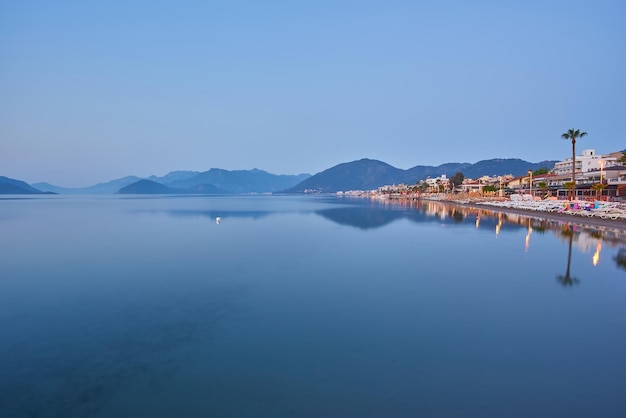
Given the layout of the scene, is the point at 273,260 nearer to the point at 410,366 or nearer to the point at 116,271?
the point at 116,271

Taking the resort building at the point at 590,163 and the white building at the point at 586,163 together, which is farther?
the white building at the point at 586,163

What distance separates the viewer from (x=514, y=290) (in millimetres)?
11445

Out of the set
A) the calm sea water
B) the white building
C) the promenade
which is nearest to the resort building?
the white building

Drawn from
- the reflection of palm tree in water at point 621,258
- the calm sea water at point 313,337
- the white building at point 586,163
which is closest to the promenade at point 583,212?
the reflection of palm tree in water at point 621,258

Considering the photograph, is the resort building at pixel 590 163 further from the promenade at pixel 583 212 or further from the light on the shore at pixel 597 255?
the light on the shore at pixel 597 255

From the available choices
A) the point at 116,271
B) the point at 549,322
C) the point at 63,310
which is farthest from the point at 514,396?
the point at 116,271

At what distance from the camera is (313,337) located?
7.66 meters

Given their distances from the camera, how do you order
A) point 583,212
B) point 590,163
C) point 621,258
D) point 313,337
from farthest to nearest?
1. point 590,163
2. point 583,212
3. point 621,258
4. point 313,337

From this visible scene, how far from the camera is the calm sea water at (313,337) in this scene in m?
5.34

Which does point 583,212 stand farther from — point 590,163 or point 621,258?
point 590,163

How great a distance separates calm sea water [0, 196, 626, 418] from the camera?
534 centimetres

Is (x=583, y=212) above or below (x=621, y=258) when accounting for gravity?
above

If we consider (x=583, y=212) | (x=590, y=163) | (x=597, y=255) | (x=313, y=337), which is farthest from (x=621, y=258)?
(x=590, y=163)

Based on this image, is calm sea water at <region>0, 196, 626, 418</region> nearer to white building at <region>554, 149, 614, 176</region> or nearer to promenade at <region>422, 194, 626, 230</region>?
promenade at <region>422, 194, 626, 230</region>
